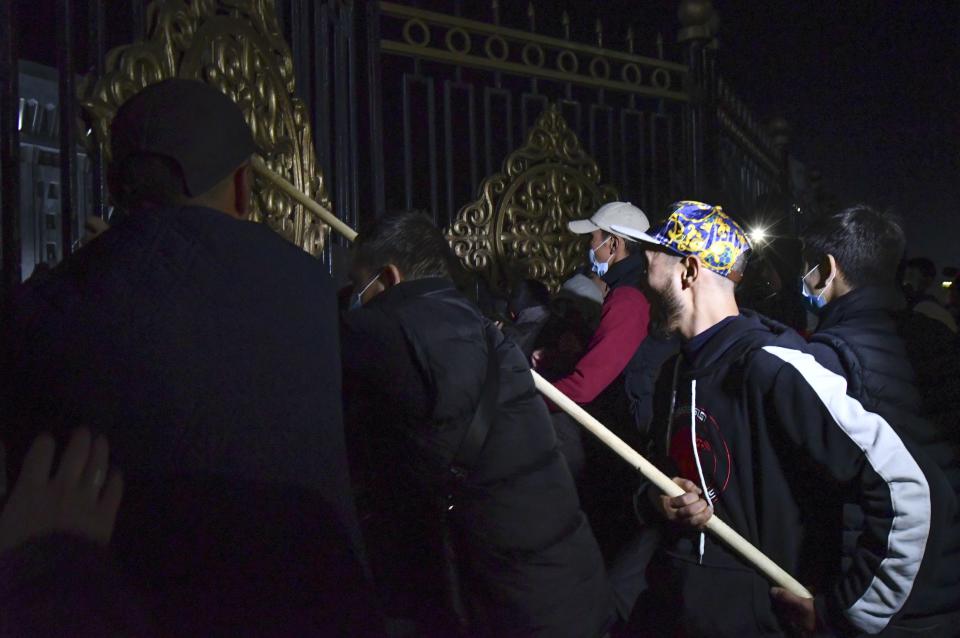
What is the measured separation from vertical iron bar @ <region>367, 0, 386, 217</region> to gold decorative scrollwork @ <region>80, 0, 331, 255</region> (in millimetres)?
487

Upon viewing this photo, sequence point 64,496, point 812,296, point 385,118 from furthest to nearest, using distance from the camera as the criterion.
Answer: point 385,118
point 812,296
point 64,496

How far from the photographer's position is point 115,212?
292cm

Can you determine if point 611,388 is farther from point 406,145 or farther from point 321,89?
point 321,89

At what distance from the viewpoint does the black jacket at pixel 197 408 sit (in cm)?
119

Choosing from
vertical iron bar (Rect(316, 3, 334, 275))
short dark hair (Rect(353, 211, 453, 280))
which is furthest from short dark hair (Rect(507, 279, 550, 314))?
short dark hair (Rect(353, 211, 453, 280))

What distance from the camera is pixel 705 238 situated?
8.19ft

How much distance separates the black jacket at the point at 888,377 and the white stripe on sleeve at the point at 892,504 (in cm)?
8

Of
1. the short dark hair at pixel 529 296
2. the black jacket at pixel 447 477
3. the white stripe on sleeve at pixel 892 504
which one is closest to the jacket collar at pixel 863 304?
the white stripe on sleeve at pixel 892 504

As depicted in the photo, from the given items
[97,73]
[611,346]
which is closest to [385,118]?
[611,346]

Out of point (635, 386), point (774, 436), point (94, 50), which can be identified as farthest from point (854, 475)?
point (94, 50)

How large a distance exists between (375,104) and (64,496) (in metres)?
3.80

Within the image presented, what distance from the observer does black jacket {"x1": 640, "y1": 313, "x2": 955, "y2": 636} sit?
201 cm

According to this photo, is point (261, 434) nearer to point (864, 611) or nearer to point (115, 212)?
point (864, 611)

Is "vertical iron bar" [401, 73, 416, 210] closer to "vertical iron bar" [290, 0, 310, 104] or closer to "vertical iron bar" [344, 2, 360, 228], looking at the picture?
"vertical iron bar" [344, 2, 360, 228]
